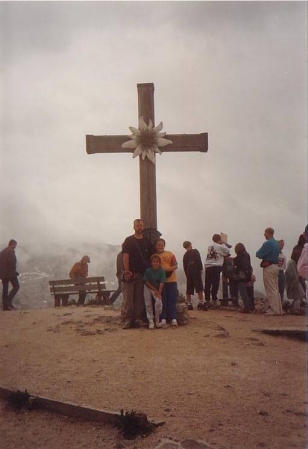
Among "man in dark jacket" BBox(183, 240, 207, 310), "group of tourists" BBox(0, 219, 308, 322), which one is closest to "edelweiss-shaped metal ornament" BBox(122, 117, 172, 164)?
"group of tourists" BBox(0, 219, 308, 322)

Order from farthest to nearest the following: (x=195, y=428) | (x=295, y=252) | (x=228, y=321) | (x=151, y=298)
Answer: (x=295, y=252)
(x=228, y=321)
(x=151, y=298)
(x=195, y=428)

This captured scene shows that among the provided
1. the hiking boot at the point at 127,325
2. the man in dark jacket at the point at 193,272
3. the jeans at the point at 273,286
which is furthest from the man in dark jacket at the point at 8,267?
the jeans at the point at 273,286

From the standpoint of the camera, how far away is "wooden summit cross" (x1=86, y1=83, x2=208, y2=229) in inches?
323

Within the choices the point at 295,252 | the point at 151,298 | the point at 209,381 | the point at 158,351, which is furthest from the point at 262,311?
the point at 209,381

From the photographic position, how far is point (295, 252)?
370 inches

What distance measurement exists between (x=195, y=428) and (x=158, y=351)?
233 cm

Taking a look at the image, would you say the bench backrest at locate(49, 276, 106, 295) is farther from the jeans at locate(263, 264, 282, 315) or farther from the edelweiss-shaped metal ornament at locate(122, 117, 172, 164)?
the edelweiss-shaped metal ornament at locate(122, 117, 172, 164)

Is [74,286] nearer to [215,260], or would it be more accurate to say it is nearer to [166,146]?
[215,260]

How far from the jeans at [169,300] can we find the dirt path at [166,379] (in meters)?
0.37

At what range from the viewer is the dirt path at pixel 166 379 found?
12.6ft

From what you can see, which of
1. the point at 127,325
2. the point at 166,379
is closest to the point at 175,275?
the point at 127,325

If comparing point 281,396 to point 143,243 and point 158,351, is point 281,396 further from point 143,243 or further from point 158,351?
point 143,243

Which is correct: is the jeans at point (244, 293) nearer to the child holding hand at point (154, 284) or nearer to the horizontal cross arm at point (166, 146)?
the child holding hand at point (154, 284)

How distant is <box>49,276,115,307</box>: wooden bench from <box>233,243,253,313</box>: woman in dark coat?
4.39 meters
